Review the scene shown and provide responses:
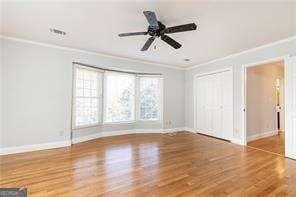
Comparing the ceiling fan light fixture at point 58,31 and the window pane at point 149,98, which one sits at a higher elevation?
the ceiling fan light fixture at point 58,31

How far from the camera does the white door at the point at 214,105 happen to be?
206 inches

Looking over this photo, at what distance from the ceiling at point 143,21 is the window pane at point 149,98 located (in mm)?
2029

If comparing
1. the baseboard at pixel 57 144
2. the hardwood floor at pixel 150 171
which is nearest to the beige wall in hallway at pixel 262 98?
the hardwood floor at pixel 150 171

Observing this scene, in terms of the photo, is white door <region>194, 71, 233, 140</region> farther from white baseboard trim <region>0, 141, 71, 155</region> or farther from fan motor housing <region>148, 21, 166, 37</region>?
white baseboard trim <region>0, 141, 71, 155</region>

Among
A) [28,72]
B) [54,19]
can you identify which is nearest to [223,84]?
[54,19]

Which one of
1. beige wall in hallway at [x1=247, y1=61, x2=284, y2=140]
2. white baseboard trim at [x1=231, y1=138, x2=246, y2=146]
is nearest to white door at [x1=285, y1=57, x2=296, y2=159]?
white baseboard trim at [x1=231, y1=138, x2=246, y2=146]

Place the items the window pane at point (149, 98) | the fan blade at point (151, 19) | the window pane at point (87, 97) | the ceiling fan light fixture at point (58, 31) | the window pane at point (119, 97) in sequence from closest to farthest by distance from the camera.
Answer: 1. the fan blade at point (151, 19)
2. the ceiling fan light fixture at point (58, 31)
3. the window pane at point (87, 97)
4. the window pane at point (119, 97)
5. the window pane at point (149, 98)

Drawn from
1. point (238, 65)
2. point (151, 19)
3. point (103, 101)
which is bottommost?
point (103, 101)

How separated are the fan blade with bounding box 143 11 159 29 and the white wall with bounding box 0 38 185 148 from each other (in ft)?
9.19

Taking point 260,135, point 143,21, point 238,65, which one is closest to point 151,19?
point 143,21

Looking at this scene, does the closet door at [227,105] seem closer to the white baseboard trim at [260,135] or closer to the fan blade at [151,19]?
the white baseboard trim at [260,135]

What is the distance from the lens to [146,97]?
6406 millimetres

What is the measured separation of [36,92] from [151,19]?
10.5 feet

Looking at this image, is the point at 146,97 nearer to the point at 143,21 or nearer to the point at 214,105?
the point at 214,105
